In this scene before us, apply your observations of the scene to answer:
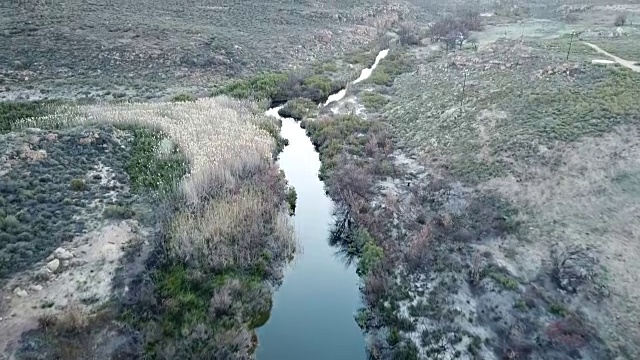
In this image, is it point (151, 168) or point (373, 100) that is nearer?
point (151, 168)

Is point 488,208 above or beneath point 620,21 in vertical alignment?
beneath

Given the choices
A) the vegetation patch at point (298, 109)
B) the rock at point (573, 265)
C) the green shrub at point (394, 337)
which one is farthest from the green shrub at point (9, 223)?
the vegetation patch at point (298, 109)

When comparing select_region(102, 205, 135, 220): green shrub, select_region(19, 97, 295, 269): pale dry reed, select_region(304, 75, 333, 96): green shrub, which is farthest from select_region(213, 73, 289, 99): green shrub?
select_region(102, 205, 135, 220): green shrub

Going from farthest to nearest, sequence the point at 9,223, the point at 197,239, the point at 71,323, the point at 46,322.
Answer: the point at 197,239 → the point at 9,223 → the point at 71,323 → the point at 46,322

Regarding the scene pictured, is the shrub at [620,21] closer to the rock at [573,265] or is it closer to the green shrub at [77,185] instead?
the rock at [573,265]

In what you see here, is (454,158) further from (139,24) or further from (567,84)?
(139,24)

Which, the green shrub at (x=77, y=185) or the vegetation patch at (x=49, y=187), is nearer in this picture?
the vegetation patch at (x=49, y=187)

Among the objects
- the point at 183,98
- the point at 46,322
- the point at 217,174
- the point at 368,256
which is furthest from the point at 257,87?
the point at 46,322

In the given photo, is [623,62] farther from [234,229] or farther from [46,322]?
[46,322]
